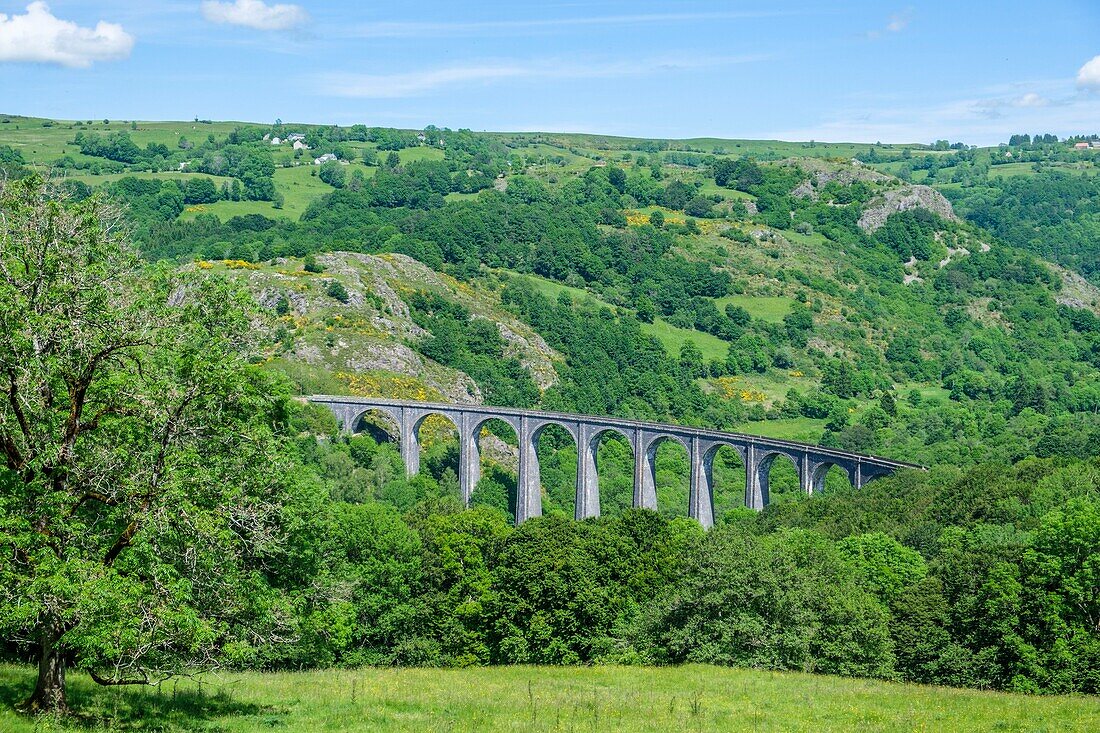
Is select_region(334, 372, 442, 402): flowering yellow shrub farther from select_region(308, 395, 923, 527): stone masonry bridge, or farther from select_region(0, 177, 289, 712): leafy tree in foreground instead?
select_region(0, 177, 289, 712): leafy tree in foreground

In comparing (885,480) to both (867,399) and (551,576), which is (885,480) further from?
(867,399)

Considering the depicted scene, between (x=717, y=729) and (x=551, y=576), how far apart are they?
24.0m

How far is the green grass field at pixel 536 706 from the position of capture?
2241 cm

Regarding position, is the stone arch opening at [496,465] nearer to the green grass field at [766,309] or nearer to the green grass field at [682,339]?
the green grass field at [682,339]

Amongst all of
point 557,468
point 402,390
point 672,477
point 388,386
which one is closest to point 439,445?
point 402,390

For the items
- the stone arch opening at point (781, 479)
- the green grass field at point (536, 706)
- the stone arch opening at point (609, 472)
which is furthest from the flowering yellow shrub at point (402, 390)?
the green grass field at point (536, 706)

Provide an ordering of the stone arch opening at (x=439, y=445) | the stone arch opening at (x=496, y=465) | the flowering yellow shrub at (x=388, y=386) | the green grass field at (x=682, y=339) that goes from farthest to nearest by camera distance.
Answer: the green grass field at (x=682, y=339) → the flowering yellow shrub at (x=388, y=386) → the stone arch opening at (x=439, y=445) → the stone arch opening at (x=496, y=465)

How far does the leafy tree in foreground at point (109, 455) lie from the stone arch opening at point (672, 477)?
9080cm

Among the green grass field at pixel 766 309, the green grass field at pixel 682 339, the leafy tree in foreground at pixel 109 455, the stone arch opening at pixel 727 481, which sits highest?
the leafy tree in foreground at pixel 109 455

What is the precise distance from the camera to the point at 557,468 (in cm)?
12912

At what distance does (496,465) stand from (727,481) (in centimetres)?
2582

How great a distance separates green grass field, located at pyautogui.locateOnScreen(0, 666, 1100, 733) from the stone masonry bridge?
228 feet

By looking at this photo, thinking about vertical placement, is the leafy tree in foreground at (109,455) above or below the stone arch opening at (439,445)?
above

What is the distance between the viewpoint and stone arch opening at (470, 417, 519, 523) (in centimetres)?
11856
